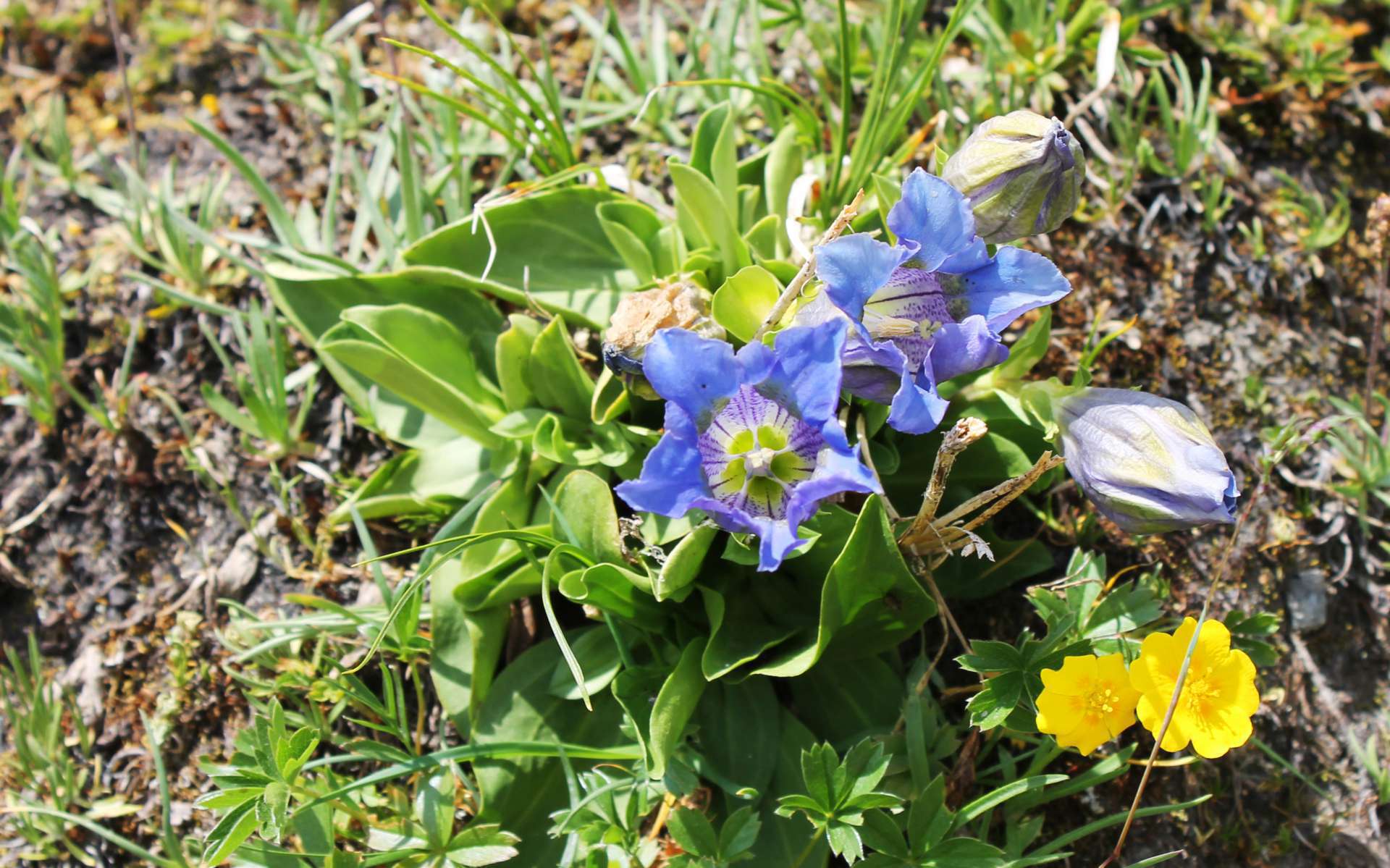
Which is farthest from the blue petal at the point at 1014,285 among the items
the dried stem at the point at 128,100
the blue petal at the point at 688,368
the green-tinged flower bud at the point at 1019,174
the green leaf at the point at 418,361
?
the dried stem at the point at 128,100

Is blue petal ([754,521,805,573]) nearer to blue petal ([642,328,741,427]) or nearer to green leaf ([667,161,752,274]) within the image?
blue petal ([642,328,741,427])

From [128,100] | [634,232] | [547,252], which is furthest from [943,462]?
[128,100]

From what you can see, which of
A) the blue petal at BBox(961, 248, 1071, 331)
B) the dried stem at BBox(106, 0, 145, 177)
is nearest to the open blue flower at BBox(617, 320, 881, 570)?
the blue petal at BBox(961, 248, 1071, 331)

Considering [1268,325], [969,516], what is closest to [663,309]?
[969,516]

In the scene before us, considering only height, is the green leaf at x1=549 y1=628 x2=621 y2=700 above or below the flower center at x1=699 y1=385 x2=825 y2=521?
below

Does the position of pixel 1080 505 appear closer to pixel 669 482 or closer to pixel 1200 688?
pixel 1200 688

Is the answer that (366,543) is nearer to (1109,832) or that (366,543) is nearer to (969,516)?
(969,516)

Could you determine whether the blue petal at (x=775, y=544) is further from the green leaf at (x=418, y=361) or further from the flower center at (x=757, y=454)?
the green leaf at (x=418, y=361)
